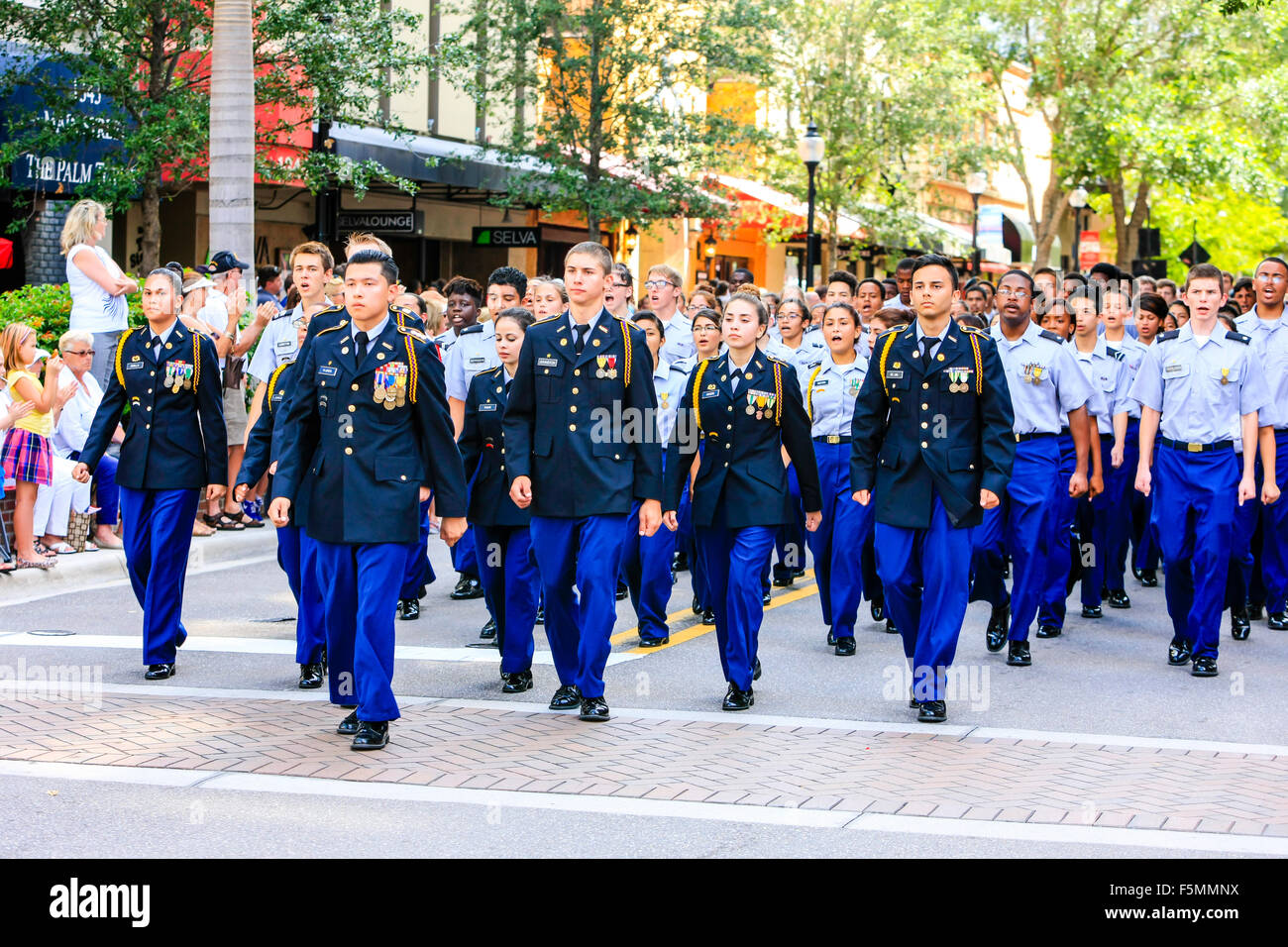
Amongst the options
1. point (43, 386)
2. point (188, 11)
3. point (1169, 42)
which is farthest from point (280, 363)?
point (1169, 42)

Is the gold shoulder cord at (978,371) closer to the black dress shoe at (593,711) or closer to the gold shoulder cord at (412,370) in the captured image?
the black dress shoe at (593,711)

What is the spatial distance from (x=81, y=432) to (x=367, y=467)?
6.34m

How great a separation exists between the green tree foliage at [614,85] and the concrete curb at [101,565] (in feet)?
35.4

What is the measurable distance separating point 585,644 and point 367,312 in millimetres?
1833

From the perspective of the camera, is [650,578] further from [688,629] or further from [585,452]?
[585,452]

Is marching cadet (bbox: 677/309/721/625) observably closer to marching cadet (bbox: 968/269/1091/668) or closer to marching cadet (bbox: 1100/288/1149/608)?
marching cadet (bbox: 968/269/1091/668)

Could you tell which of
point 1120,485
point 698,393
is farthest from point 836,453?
point 1120,485

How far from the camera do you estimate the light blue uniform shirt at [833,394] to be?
10625 mm

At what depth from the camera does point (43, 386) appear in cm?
1209

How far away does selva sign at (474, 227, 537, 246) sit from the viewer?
2739 centimetres

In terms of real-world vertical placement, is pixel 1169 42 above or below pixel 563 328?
above

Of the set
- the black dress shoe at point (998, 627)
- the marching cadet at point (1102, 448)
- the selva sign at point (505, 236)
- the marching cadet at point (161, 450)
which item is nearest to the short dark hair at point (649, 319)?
the marching cadet at point (1102, 448)

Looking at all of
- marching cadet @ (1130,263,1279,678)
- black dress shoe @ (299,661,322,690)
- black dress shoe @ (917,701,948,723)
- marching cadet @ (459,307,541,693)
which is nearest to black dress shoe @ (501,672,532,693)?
marching cadet @ (459,307,541,693)
